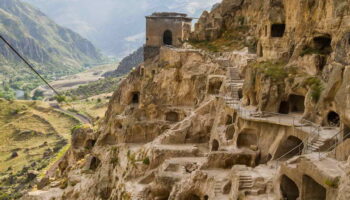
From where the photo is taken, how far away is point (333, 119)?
28281 millimetres

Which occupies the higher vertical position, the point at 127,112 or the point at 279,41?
the point at 279,41

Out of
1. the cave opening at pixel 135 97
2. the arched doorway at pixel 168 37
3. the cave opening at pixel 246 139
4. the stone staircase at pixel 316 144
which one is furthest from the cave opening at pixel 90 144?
the stone staircase at pixel 316 144

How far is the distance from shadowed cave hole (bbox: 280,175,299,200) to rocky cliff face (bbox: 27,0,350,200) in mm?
51

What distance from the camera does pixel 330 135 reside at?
84.9ft

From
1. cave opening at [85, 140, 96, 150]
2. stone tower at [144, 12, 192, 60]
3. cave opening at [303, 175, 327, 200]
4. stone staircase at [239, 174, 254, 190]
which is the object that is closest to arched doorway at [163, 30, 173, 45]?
stone tower at [144, 12, 192, 60]

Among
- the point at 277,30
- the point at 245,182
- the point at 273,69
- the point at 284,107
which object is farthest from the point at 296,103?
the point at 245,182

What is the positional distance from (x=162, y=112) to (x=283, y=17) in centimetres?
1830

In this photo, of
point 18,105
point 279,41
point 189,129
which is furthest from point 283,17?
point 18,105

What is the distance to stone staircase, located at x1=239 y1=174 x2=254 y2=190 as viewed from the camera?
80.0ft

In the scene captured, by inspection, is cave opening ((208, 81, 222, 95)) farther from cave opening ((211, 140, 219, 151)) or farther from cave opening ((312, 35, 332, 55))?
cave opening ((312, 35, 332, 55))

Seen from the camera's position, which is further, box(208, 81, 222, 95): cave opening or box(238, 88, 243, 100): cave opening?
box(208, 81, 222, 95): cave opening

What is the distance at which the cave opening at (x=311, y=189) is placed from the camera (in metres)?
20.8

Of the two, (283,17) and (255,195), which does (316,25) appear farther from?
(255,195)

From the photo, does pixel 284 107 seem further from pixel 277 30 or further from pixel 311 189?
pixel 311 189
